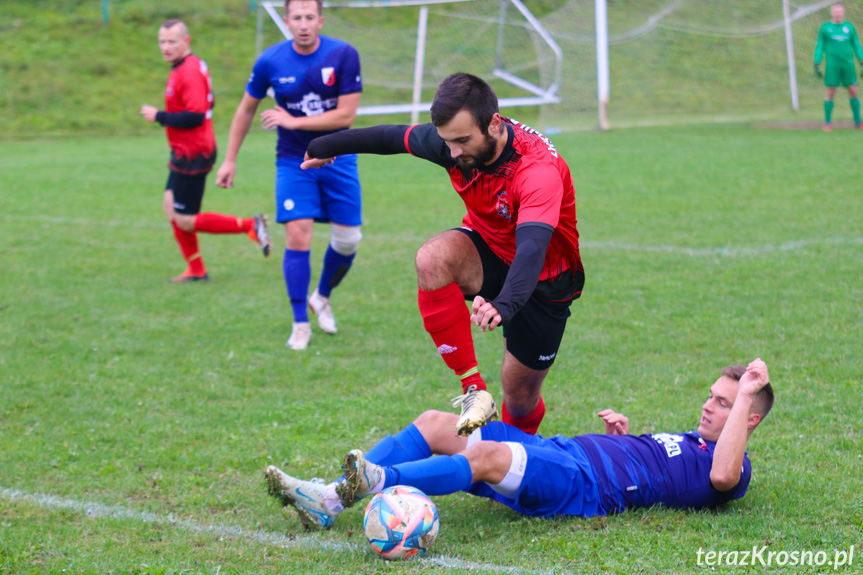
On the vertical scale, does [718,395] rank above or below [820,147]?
above

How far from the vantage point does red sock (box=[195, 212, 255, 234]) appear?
8.55 m

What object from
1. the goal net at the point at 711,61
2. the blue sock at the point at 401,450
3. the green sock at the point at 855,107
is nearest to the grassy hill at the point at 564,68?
the goal net at the point at 711,61

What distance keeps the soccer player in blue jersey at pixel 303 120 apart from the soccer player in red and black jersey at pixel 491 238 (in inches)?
80.6

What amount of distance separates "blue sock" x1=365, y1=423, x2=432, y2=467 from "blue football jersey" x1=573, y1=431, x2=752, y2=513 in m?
0.70

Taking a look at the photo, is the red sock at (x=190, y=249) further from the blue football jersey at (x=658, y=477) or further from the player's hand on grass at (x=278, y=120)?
the blue football jersey at (x=658, y=477)

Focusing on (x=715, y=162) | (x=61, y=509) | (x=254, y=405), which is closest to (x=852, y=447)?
(x=254, y=405)

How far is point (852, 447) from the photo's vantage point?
4.08m

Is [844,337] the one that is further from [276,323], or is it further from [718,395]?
[276,323]

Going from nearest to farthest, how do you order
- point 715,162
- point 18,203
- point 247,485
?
1. point 247,485
2. point 18,203
3. point 715,162

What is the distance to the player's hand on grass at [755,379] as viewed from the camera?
346cm

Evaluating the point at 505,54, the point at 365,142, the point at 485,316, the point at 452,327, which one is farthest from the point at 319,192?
the point at 505,54

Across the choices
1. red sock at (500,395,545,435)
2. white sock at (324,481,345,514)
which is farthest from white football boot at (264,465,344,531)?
red sock at (500,395,545,435)

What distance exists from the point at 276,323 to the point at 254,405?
196 cm

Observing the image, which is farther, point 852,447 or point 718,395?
point 852,447
